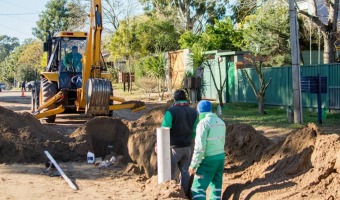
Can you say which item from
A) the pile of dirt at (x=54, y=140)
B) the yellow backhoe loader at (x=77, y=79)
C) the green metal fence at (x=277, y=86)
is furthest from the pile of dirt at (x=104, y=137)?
the green metal fence at (x=277, y=86)

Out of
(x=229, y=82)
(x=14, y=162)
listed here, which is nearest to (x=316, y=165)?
(x=14, y=162)

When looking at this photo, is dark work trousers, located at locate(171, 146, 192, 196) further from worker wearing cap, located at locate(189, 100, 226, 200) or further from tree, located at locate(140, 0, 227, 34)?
tree, located at locate(140, 0, 227, 34)

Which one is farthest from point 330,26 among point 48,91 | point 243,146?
point 243,146

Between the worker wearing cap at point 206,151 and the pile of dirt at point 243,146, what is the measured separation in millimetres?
2300

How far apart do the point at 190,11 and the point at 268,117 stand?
28.4 meters

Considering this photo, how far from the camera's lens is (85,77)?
1641cm

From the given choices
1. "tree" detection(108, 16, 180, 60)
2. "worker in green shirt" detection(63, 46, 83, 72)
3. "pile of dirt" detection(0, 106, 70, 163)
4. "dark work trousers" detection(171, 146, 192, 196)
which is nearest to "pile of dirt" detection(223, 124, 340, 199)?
"dark work trousers" detection(171, 146, 192, 196)

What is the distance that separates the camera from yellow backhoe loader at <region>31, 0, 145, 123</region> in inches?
616

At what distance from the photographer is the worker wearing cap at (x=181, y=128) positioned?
7969 mm

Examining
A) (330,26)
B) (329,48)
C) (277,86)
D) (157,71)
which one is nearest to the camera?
(330,26)

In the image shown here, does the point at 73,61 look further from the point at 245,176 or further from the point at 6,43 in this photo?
the point at 6,43

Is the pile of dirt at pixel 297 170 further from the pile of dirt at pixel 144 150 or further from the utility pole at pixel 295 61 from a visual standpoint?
the utility pole at pixel 295 61

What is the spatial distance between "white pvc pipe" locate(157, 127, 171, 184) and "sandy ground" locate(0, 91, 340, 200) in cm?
22

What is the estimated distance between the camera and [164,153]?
7.54m
